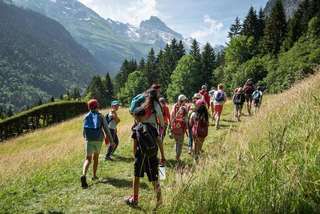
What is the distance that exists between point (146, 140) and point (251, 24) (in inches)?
3229

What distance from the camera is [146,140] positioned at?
775 centimetres

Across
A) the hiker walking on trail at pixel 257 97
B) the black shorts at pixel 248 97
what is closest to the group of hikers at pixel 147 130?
the hiker walking on trail at pixel 257 97

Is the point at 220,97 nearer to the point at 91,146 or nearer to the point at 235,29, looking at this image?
the point at 91,146

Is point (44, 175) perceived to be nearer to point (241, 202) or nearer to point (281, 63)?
point (241, 202)

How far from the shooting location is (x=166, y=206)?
19.5ft

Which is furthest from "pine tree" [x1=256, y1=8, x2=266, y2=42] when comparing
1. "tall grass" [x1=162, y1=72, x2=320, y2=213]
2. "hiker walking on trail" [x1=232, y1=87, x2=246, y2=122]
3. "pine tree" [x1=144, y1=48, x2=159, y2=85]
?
"tall grass" [x1=162, y1=72, x2=320, y2=213]

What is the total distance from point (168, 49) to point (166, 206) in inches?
3777

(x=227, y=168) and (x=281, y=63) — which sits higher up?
(x=281, y=63)

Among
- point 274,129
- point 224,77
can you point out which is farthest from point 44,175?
point 224,77

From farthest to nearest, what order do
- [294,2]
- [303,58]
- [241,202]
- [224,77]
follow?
[294,2], [224,77], [303,58], [241,202]

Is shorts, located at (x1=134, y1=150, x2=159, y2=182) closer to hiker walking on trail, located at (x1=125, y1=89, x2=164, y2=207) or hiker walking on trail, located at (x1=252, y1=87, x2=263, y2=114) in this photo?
hiker walking on trail, located at (x1=125, y1=89, x2=164, y2=207)

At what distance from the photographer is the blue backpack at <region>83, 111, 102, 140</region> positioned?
1081 cm

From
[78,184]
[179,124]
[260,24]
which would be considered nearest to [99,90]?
[260,24]

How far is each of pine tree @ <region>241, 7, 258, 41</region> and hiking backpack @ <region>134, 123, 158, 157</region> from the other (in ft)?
261
